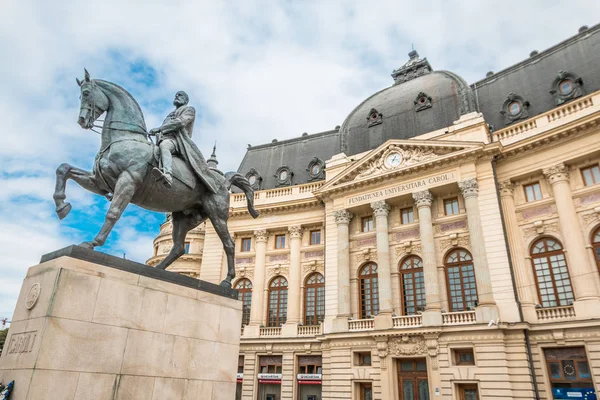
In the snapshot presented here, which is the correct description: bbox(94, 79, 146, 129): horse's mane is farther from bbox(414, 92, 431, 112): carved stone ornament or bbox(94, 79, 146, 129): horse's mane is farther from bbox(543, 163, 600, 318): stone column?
bbox(414, 92, 431, 112): carved stone ornament

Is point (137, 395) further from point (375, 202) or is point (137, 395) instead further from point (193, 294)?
point (375, 202)

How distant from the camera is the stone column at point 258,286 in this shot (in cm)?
3294

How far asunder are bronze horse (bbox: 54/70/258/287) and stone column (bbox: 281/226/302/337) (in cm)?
2359

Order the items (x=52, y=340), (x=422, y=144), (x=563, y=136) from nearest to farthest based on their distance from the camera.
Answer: (x=52, y=340)
(x=563, y=136)
(x=422, y=144)

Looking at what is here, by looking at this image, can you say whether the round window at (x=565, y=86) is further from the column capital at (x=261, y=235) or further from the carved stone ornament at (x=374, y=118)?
the column capital at (x=261, y=235)

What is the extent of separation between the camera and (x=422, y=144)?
2930 centimetres

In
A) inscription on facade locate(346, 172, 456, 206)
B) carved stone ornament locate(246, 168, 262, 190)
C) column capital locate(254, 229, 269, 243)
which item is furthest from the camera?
carved stone ornament locate(246, 168, 262, 190)

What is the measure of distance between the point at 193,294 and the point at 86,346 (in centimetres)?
227

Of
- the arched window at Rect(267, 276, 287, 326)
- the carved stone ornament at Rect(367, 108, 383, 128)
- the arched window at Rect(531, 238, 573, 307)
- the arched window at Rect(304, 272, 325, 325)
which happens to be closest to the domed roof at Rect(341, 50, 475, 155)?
the carved stone ornament at Rect(367, 108, 383, 128)

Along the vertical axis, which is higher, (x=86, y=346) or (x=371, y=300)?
(x=371, y=300)

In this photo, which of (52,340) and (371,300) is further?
(371,300)

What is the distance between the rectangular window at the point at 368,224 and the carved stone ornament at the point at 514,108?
37.7 feet

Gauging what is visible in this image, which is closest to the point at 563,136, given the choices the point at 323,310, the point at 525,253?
the point at 525,253

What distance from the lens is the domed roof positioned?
3158 cm
